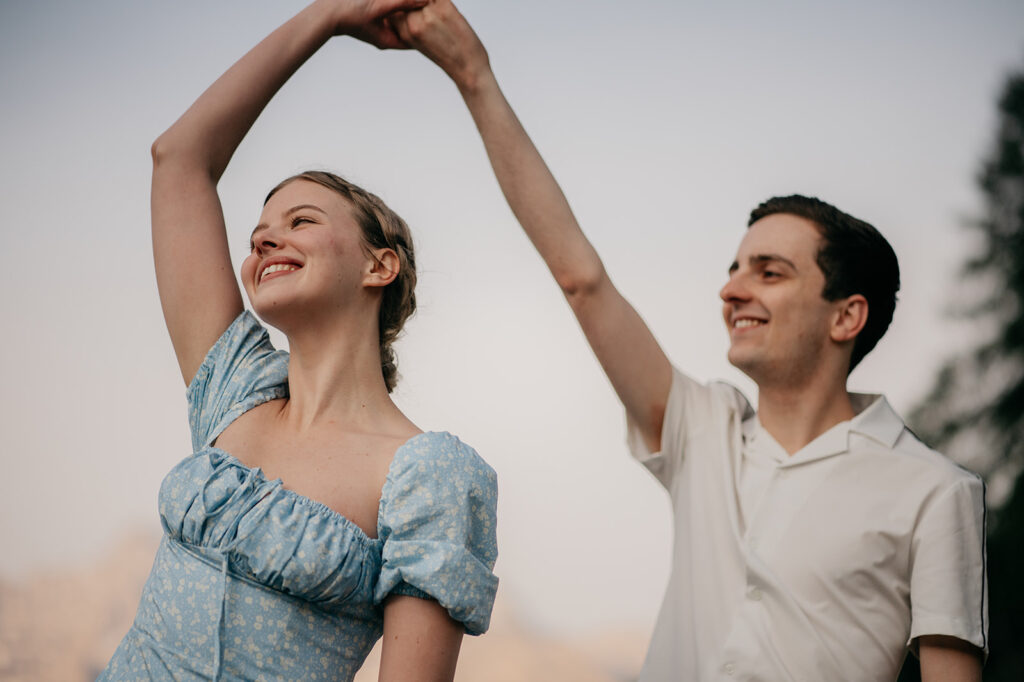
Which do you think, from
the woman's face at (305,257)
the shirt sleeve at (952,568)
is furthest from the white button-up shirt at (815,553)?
the woman's face at (305,257)

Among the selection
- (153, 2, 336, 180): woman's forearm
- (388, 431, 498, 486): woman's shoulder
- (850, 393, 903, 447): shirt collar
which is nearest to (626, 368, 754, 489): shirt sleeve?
(850, 393, 903, 447): shirt collar

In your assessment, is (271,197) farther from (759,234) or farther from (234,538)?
(759,234)

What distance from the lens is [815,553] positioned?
6.28 ft

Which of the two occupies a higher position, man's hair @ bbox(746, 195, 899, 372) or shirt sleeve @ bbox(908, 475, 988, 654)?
man's hair @ bbox(746, 195, 899, 372)

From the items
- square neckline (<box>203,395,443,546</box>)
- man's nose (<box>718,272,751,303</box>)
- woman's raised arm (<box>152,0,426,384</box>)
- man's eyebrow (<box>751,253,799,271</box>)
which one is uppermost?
woman's raised arm (<box>152,0,426,384</box>)

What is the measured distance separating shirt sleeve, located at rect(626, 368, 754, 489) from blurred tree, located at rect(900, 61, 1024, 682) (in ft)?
20.7

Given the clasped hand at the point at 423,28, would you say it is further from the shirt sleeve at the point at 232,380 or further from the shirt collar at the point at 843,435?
the shirt collar at the point at 843,435

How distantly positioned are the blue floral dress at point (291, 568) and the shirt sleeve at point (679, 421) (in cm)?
44

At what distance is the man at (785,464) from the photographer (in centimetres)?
187

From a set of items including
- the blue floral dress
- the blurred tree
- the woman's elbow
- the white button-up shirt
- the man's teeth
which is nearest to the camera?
the blue floral dress

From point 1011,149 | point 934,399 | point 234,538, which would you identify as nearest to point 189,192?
point 234,538

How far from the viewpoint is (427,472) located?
1797 millimetres

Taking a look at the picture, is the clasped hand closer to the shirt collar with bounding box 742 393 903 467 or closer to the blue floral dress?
the blue floral dress

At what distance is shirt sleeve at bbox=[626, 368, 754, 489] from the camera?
84.4 inches
